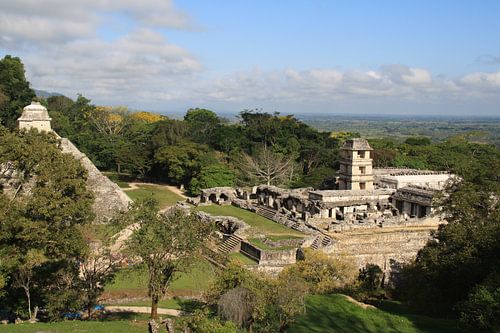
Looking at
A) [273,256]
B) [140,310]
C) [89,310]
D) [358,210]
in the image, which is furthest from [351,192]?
[89,310]

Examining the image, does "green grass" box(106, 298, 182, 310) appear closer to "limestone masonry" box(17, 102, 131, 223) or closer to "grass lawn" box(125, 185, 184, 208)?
"limestone masonry" box(17, 102, 131, 223)

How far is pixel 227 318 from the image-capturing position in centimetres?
1588

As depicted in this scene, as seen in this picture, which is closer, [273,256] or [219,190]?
[273,256]

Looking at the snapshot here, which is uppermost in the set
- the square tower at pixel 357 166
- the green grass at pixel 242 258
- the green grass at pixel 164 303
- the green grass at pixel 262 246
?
the square tower at pixel 357 166

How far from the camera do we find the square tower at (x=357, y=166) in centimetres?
4116

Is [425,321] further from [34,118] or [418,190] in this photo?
[34,118]

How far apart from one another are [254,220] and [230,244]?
17.8ft

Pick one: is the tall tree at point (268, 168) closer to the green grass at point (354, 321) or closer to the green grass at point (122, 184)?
the green grass at point (122, 184)

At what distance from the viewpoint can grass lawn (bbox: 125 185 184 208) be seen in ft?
151

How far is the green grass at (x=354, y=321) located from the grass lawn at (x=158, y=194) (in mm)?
25041

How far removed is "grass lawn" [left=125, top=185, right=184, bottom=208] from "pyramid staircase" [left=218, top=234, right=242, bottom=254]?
13.5 meters

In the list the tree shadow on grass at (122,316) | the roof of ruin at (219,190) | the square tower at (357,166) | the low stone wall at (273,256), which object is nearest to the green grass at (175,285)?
the tree shadow on grass at (122,316)

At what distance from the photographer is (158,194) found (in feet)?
163

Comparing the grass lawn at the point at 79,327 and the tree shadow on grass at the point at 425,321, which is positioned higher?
the grass lawn at the point at 79,327
